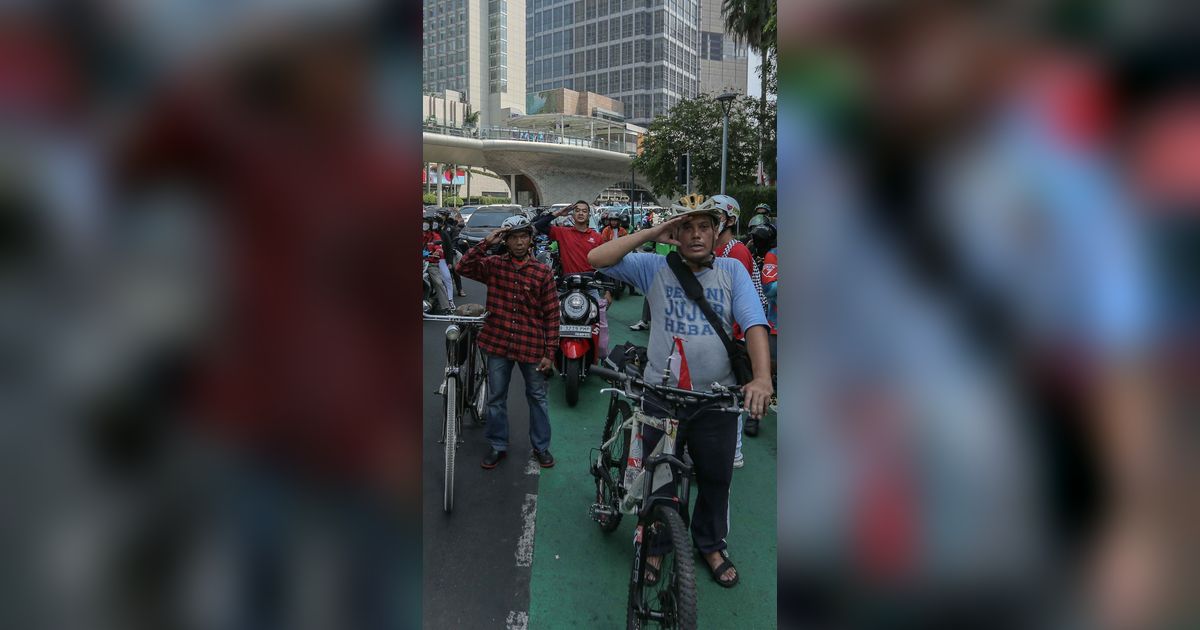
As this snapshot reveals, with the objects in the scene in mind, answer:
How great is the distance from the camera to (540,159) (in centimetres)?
6359

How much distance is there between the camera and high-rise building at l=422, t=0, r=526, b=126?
333ft

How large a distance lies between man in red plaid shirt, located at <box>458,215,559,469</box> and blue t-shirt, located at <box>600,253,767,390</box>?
151cm

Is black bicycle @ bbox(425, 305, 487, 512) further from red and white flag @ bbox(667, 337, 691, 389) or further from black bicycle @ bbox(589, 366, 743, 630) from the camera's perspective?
red and white flag @ bbox(667, 337, 691, 389)

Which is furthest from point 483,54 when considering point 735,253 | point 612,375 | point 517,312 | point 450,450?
point 612,375

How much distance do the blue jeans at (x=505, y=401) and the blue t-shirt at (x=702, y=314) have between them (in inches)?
65.3

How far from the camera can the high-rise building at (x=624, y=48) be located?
98.8 metres

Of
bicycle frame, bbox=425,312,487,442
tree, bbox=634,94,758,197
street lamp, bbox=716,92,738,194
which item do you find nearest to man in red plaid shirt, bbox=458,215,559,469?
bicycle frame, bbox=425,312,487,442

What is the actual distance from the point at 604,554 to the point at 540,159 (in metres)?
62.4

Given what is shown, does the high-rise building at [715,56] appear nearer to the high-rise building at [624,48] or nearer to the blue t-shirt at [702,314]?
the high-rise building at [624,48]

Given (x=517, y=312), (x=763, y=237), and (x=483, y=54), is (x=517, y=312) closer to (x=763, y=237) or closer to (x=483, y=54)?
(x=763, y=237)
